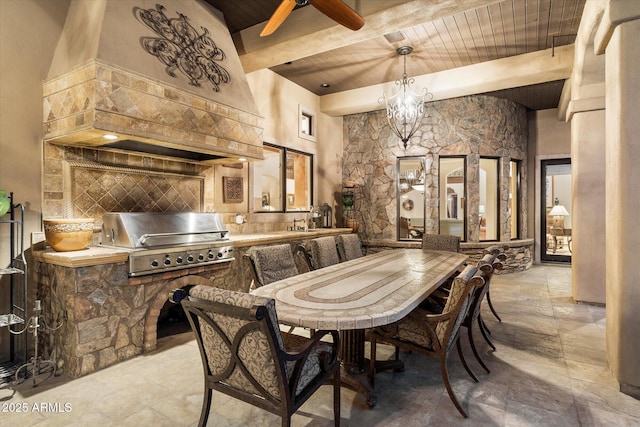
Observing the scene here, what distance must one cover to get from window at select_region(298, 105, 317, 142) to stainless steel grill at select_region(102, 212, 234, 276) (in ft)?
9.39

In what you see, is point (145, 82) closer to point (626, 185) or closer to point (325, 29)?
point (325, 29)

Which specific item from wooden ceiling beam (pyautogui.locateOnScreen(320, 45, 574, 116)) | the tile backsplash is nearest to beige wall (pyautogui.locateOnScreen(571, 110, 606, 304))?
wooden ceiling beam (pyautogui.locateOnScreen(320, 45, 574, 116))

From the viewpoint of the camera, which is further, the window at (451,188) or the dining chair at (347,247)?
the window at (451,188)

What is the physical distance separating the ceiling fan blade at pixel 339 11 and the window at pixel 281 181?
2.53 meters

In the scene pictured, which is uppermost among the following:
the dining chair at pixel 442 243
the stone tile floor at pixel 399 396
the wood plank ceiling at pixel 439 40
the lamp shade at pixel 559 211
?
the wood plank ceiling at pixel 439 40

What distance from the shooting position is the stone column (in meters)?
2.23

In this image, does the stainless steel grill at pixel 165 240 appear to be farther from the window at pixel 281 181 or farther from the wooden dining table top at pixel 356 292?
the window at pixel 281 181

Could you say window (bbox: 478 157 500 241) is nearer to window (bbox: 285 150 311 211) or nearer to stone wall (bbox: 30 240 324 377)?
window (bbox: 285 150 311 211)

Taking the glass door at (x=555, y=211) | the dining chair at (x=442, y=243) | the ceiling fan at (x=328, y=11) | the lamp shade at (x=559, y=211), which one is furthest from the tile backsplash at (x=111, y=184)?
the lamp shade at (x=559, y=211)

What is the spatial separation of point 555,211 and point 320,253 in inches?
256

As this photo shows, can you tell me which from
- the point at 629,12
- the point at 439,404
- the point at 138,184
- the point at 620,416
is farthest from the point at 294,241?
the point at 629,12

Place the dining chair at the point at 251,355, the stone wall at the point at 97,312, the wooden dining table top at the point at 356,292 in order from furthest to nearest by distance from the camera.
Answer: the stone wall at the point at 97,312, the wooden dining table top at the point at 356,292, the dining chair at the point at 251,355

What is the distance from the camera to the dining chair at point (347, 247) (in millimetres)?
3836

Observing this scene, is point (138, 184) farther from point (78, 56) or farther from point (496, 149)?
point (496, 149)
